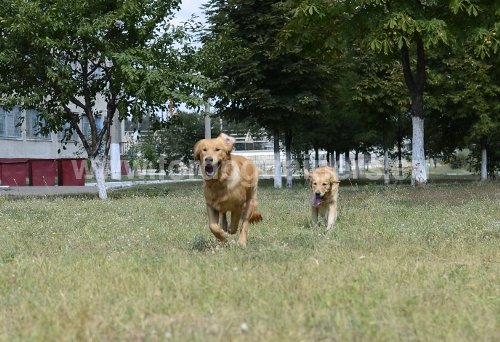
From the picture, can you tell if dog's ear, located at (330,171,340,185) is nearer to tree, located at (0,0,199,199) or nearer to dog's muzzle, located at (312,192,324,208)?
dog's muzzle, located at (312,192,324,208)

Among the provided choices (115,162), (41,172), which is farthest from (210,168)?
(115,162)

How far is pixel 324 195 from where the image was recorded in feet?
38.7

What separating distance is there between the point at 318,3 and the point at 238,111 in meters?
11.8

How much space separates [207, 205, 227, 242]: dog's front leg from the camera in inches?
331

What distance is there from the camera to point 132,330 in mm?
4762

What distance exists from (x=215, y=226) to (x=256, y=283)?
7.43 feet

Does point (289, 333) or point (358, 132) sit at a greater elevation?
point (358, 132)

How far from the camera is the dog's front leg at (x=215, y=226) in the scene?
8415 millimetres

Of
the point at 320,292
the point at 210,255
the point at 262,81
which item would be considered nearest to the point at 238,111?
the point at 262,81

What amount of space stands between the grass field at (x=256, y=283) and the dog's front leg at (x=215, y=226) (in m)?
0.14

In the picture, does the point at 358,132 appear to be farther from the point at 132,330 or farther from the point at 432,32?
the point at 132,330

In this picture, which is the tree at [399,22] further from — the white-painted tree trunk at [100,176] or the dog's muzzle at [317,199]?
the dog's muzzle at [317,199]

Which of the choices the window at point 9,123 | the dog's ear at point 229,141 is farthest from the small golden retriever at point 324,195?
the window at point 9,123

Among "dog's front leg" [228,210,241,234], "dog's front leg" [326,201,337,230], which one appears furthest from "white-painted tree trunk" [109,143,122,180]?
"dog's front leg" [228,210,241,234]
